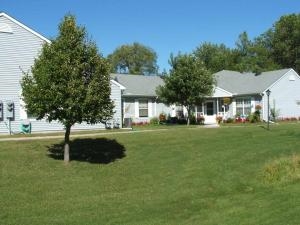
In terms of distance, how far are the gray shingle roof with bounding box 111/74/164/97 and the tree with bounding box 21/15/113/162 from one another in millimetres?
20265

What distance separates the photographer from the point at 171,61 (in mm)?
38562

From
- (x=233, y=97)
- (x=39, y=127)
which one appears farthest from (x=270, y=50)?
(x=39, y=127)

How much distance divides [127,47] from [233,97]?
172 ft

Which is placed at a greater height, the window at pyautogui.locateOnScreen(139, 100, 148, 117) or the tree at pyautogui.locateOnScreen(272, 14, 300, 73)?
the tree at pyautogui.locateOnScreen(272, 14, 300, 73)

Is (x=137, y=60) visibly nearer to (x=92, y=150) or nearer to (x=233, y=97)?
(x=233, y=97)

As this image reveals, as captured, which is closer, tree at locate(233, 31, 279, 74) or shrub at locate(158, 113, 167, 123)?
shrub at locate(158, 113, 167, 123)

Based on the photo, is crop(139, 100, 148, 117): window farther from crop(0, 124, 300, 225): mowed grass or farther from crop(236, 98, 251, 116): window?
crop(0, 124, 300, 225): mowed grass

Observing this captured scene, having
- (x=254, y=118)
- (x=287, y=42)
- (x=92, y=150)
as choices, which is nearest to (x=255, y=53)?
(x=287, y=42)

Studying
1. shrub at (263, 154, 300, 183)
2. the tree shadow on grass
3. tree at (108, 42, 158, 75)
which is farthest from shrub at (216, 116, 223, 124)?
tree at (108, 42, 158, 75)

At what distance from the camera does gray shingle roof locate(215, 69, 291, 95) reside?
4313cm

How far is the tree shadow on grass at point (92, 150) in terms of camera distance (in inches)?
818

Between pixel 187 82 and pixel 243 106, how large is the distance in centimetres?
876

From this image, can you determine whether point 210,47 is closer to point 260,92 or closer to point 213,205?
point 260,92

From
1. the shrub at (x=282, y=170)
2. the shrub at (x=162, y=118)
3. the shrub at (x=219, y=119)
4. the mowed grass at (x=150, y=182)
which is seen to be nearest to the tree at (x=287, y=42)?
the shrub at (x=219, y=119)
